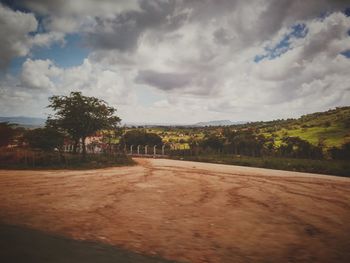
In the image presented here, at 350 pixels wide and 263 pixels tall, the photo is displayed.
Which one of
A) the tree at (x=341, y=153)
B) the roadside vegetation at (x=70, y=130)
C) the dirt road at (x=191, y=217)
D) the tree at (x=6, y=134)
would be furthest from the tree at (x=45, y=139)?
the tree at (x=341, y=153)

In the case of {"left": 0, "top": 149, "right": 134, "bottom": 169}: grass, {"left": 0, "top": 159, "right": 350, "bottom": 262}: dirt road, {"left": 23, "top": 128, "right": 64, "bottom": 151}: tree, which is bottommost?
{"left": 0, "top": 159, "right": 350, "bottom": 262}: dirt road

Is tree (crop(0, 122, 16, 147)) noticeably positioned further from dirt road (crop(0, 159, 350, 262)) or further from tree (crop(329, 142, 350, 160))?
tree (crop(329, 142, 350, 160))

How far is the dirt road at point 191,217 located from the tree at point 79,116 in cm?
1716

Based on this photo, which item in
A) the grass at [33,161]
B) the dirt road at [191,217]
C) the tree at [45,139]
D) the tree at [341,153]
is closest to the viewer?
the dirt road at [191,217]

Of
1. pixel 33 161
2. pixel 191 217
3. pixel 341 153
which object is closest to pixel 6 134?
pixel 33 161

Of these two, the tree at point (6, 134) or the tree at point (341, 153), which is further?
the tree at point (341, 153)

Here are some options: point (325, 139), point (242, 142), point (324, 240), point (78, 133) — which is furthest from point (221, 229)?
point (325, 139)

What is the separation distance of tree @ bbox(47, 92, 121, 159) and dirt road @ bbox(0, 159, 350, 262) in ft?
56.3

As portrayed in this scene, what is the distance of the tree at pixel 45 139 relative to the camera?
96.1 feet

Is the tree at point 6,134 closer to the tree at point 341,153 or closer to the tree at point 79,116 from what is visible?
the tree at point 79,116

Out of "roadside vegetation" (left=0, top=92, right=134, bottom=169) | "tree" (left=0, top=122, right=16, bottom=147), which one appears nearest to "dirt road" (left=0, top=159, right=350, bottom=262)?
"roadside vegetation" (left=0, top=92, right=134, bottom=169)

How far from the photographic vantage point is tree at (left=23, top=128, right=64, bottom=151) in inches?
1153

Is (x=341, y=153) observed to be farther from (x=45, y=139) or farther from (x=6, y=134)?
(x=6, y=134)

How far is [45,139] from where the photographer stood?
1145 inches
